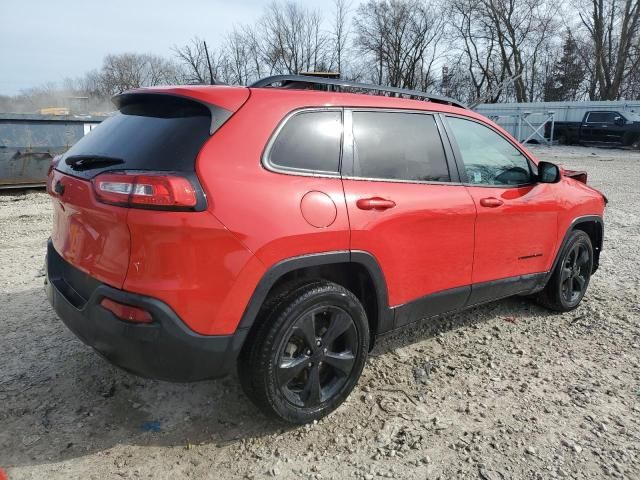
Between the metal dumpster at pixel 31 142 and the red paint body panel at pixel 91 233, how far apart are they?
26.6 feet

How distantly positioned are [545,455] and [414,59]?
51625 millimetres

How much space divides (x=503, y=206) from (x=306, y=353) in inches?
70.1

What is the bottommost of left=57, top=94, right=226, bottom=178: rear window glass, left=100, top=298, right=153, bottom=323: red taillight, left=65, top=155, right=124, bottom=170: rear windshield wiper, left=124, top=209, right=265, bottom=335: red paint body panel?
left=100, top=298, right=153, bottom=323: red taillight

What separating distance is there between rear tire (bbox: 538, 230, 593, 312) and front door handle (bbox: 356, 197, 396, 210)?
216cm

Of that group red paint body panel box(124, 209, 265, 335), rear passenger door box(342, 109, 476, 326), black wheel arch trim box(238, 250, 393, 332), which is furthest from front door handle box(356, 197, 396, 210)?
red paint body panel box(124, 209, 265, 335)

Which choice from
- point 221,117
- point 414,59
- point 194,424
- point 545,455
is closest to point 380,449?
point 545,455

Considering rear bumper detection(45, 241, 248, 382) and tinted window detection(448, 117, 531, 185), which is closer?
rear bumper detection(45, 241, 248, 382)

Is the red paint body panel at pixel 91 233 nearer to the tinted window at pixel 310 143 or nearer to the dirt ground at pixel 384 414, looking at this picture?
the tinted window at pixel 310 143

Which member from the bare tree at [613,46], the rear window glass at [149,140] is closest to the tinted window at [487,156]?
the rear window glass at [149,140]

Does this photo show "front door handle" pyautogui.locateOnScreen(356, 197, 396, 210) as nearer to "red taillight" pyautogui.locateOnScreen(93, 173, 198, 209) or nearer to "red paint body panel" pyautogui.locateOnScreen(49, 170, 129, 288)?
"red taillight" pyautogui.locateOnScreen(93, 173, 198, 209)

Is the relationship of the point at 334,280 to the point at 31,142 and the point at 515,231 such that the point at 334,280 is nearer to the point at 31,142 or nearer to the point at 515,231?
the point at 515,231

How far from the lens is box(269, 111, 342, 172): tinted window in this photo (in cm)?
249

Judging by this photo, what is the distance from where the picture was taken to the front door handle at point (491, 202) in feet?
10.9

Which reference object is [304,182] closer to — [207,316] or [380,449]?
[207,316]
